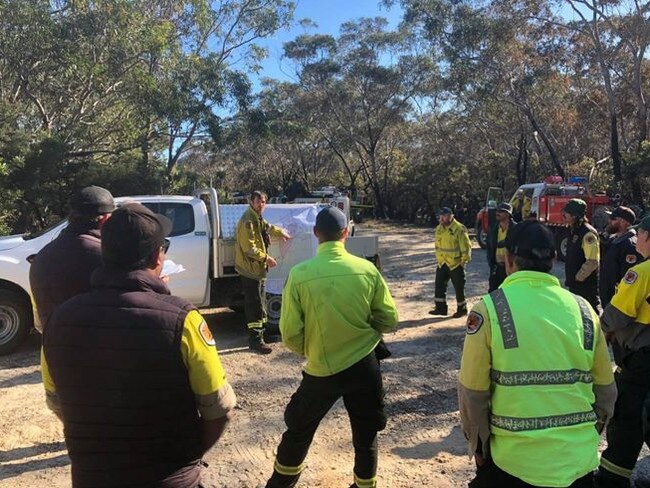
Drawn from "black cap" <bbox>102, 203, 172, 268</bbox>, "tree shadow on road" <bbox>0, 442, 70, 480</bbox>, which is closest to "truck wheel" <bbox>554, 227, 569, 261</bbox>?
"tree shadow on road" <bbox>0, 442, 70, 480</bbox>

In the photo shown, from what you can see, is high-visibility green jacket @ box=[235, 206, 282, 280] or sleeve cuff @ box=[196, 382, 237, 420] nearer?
sleeve cuff @ box=[196, 382, 237, 420]

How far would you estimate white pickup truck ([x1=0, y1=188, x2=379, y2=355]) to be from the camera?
20.4 ft

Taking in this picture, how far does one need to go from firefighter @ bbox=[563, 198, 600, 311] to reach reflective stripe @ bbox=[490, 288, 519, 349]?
3.82m

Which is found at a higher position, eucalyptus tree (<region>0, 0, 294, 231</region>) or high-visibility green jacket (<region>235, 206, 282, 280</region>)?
eucalyptus tree (<region>0, 0, 294, 231</region>)

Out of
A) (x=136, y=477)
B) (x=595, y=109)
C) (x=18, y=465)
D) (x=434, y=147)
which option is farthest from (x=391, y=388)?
Answer: (x=434, y=147)

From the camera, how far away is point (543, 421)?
2.02 meters

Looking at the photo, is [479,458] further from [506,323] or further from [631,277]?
[631,277]

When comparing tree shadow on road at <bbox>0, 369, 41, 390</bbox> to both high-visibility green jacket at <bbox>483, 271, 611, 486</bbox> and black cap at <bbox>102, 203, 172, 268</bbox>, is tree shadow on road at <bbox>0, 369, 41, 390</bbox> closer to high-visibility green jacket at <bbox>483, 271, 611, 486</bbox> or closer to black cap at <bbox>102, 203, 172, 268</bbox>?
black cap at <bbox>102, 203, 172, 268</bbox>

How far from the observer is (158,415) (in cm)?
179

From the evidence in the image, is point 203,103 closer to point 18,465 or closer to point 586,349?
point 18,465

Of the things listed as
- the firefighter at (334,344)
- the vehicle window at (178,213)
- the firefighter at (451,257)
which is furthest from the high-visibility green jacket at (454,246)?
the firefighter at (334,344)

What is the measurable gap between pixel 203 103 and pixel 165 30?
3.57 metres

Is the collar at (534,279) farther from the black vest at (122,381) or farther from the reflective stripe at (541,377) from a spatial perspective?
the black vest at (122,381)

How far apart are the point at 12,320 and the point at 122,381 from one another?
17.4 ft
